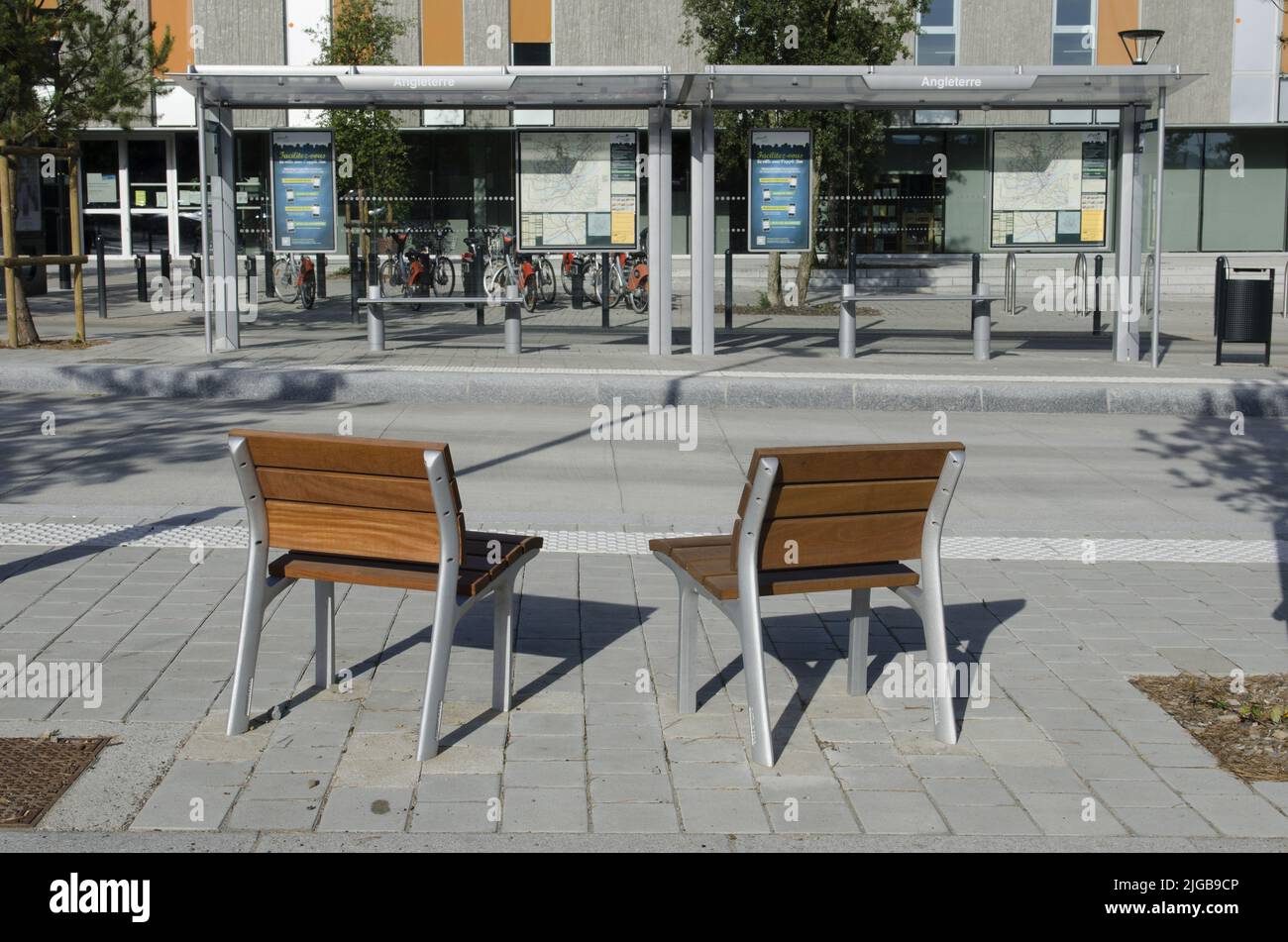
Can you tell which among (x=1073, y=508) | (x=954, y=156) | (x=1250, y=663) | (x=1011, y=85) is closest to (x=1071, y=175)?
(x=1011, y=85)

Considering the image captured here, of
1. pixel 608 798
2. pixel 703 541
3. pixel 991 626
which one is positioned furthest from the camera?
pixel 991 626

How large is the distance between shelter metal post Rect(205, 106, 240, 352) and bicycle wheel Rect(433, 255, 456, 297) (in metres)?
4.09

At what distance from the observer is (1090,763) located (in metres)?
5.00

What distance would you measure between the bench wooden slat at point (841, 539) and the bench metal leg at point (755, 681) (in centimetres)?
17

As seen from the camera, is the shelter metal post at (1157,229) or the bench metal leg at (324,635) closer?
the bench metal leg at (324,635)

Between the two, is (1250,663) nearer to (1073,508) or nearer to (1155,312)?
(1073,508)

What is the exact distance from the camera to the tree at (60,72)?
16219mm

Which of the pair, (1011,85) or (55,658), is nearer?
(55,658)

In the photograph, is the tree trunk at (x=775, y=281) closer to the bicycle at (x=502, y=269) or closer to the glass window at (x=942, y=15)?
the bicycle at (x=502, y=269)

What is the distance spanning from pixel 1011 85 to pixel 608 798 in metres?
13.4

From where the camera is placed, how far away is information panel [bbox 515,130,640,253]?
1772cm

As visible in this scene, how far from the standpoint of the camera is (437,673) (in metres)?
4.94

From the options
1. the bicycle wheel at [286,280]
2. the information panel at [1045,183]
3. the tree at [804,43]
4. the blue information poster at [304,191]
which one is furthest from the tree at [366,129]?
the information panel at [1045,183]

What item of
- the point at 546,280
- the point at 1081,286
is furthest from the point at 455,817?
the point at 1081,286
